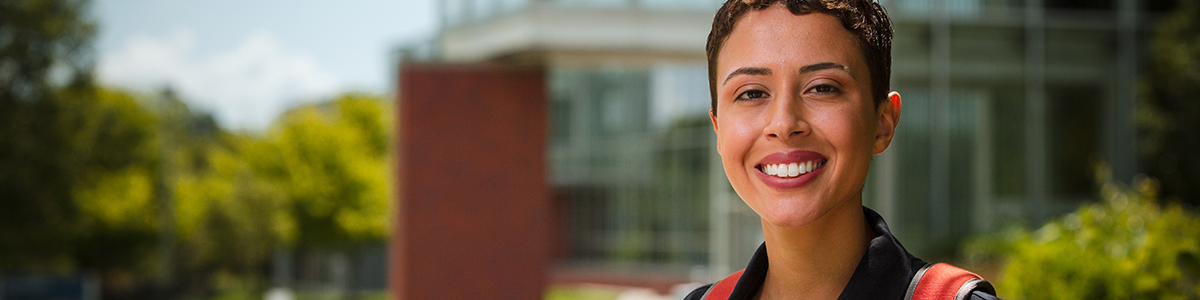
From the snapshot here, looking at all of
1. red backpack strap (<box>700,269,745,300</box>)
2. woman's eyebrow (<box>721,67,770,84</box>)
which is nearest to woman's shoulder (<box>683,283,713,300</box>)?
red backpack strap (<box>700,269,745,300</box>)

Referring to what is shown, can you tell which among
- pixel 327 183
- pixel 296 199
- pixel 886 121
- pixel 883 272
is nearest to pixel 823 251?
pixel 883 272

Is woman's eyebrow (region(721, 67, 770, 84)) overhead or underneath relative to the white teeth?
overhead

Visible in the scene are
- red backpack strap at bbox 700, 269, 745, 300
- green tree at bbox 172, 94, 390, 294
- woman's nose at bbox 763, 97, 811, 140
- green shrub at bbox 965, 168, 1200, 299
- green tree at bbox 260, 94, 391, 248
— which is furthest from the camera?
green tree at bbox 260, 94, 391, 248

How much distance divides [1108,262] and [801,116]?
454 centimetres

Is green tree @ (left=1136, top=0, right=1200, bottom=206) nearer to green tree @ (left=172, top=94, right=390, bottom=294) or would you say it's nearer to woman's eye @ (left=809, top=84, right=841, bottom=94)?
woman's eye @ (left=809, top=84, right=841, bottom=94)

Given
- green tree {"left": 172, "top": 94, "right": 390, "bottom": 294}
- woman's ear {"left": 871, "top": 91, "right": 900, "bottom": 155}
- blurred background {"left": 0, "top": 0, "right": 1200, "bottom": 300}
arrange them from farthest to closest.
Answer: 1. green tree {"left": 172, "top": 94, "right": 390, "bottom": 294}
2. blurred background {"left": 0, "top": 0, "right": 1200, "bottom": 300}
3. woman's ear {"left": 871, "top": 91, "right": 900, "bottom": 155}

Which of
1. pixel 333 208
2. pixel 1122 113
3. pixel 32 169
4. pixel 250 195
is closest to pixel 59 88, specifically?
pixel 32 169

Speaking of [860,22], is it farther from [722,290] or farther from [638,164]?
[638,164]

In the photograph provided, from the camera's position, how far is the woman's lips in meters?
1.63

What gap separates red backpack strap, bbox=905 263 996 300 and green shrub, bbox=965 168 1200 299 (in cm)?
420

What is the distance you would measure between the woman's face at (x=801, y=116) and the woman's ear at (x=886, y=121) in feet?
0.15

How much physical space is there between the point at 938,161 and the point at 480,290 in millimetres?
7368

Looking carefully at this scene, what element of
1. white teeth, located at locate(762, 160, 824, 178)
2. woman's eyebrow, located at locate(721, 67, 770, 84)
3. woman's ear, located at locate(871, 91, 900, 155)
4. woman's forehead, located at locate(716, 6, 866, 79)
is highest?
Answer: woman's forehead, located at locate(716, 6, 866, 79)

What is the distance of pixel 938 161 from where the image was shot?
1672cm
